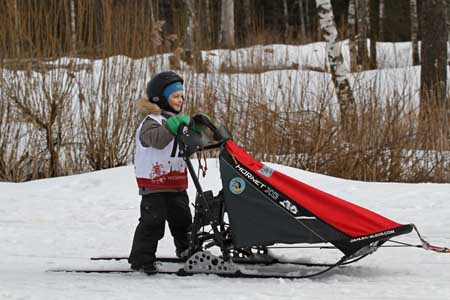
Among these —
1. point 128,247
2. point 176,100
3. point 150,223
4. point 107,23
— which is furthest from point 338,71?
point 150,223

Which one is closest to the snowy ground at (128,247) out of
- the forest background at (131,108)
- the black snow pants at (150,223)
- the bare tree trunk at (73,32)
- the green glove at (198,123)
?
the black snow pants at (150,223)

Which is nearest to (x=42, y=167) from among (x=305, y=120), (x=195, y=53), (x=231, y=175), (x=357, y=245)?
(x=195, y=53)

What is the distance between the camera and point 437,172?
810 cm

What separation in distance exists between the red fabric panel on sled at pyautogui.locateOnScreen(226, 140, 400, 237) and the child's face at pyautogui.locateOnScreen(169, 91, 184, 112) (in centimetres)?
56

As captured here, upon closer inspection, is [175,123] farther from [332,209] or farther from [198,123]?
[332,209]

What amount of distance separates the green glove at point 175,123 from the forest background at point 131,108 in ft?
13.1

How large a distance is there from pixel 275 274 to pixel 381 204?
2523 millimetres

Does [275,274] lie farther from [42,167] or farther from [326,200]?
[42,167]

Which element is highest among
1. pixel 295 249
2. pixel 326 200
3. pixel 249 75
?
pixel 249 75

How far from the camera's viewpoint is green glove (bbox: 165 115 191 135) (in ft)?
13.8

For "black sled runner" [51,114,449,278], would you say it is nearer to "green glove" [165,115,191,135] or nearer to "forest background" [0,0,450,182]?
"green glove" [165,115,191,135]

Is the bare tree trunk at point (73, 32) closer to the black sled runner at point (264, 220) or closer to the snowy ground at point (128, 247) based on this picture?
the snowy ground at point (128, 247)

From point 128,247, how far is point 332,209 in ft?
6.20

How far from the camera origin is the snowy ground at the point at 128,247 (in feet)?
12.6
